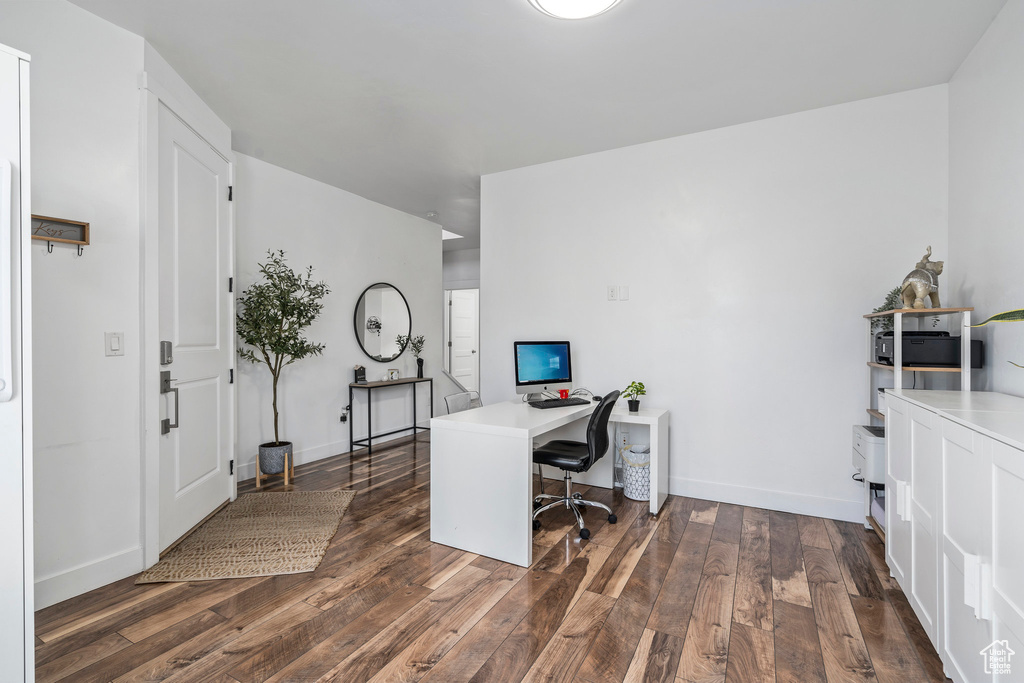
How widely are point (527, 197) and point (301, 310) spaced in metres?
2.14

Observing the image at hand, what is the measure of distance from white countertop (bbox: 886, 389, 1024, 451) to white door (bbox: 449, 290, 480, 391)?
6.57 meters

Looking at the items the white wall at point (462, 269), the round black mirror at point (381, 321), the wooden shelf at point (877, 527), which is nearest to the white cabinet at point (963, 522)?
the wooden shelf at point (877, 527)

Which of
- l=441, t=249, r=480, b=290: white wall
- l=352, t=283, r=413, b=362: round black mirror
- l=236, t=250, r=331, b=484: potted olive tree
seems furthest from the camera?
l=441, t=249, r=480, b=290: white wall

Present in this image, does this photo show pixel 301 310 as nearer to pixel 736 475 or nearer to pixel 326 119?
pixel 326 119

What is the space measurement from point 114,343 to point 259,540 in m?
1.32

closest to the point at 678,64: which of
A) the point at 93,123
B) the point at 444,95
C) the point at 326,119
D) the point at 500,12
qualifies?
the point at 500,12

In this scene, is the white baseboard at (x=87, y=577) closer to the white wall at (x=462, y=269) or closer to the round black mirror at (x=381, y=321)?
the round black mirror at (x=381, y=321)

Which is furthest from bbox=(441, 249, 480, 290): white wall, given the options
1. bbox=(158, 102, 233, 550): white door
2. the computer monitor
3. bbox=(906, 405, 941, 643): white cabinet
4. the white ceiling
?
bbox=(906, 405, 941, 643): white cabinet

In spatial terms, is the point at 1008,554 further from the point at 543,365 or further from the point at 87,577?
the point at 87,577

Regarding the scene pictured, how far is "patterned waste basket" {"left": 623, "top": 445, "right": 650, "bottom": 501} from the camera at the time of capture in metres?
3.48

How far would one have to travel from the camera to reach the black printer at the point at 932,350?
2.44 m

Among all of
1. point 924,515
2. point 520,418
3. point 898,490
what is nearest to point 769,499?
point 898,490

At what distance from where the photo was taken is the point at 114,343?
7.69ft

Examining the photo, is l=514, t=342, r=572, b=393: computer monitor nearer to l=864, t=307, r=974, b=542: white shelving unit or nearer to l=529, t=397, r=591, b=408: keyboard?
l=529, t=397, r=591, b=408: keyboard
